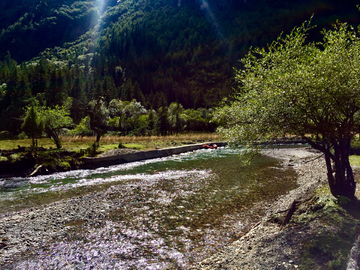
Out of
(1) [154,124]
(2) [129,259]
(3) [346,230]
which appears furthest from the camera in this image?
(1) [154,124]

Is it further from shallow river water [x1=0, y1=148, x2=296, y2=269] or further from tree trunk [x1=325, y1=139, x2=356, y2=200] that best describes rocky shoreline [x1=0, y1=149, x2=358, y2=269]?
tree trunk [x1=325, y1=139, x2=356, y2=200]

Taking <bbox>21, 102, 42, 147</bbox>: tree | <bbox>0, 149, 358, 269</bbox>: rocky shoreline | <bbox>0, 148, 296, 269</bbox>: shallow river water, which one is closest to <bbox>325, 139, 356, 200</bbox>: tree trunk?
<bbox>0, 149, 358, 269</bbox>: rocky shoreline

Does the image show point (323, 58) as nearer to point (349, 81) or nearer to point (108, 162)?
point (349, 81)

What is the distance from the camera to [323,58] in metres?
8.95

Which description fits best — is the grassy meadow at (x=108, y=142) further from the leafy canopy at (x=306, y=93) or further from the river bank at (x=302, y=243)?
the river bank at (x=302, y=243)

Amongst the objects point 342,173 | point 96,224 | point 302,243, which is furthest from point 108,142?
point 302,243

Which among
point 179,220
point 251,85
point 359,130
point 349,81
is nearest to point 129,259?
point 179,220

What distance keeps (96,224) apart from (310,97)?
467 inches

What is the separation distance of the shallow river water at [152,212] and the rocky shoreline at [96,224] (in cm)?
46

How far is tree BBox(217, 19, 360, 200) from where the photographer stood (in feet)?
28.2

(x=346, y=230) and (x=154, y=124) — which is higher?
(x=154, y=124)

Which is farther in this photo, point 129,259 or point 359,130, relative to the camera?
point 359,130

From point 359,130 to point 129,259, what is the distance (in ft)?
38.2

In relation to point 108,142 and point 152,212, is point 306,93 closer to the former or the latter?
point 152,212
